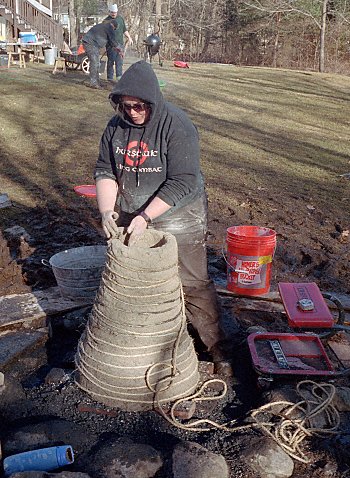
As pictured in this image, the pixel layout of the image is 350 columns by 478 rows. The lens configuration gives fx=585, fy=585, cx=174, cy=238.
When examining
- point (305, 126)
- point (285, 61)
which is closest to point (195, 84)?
point (305, 126)

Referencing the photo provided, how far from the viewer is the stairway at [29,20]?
27.3 meters

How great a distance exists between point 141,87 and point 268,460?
2191 millimetres

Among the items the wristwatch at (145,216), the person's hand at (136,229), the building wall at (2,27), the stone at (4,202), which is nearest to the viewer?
the person's hand at (136,229)

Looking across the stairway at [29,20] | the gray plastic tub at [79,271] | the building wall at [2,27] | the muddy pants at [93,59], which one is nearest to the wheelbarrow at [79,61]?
the muddy pants at [93,59]

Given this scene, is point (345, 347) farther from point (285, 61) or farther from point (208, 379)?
point (285, 61)

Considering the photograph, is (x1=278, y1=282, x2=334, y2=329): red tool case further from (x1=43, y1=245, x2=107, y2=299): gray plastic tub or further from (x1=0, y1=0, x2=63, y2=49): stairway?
(x1=0, y1=0, x2=63, y2=49): stairway

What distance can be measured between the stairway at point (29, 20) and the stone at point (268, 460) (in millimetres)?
27598

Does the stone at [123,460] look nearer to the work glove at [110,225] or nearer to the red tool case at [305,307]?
the work glove at [110,225]

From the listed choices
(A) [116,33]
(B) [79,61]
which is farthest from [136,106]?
(B) [79,61]

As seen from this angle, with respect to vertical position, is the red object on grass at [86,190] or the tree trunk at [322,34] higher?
the tree trunk at [322,34]

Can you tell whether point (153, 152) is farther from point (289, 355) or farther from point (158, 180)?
point (289, 355)

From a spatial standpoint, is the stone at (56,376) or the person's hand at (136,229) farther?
the stone at (56,376)


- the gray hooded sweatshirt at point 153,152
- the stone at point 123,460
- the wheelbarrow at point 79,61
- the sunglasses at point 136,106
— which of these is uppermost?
the sunglasses at point 136,106

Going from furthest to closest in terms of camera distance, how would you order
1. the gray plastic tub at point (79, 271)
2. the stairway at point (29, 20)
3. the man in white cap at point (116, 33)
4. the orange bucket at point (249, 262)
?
the stairway at point (29, 20) → the man in white cap at point (116, 33) → the orange bucket at point (249, 262) → the gray plastic tub at point (79, 271)
